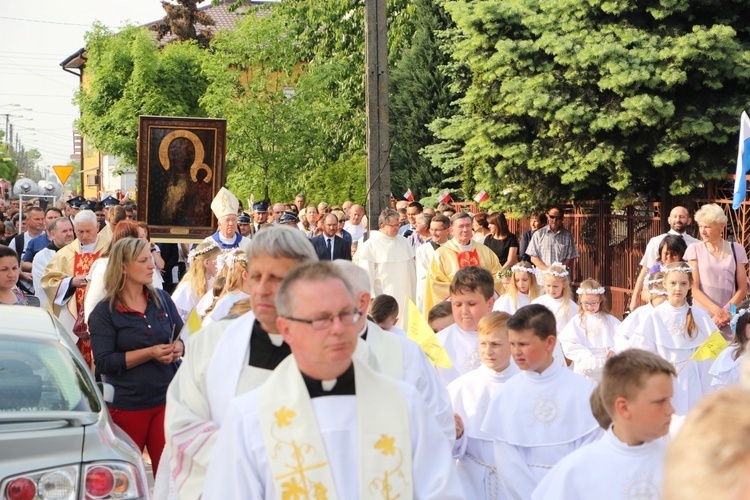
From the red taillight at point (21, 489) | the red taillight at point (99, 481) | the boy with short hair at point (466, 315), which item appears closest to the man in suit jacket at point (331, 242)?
the boy with short hair at point (466, 315)

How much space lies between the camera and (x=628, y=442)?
434 centimetres

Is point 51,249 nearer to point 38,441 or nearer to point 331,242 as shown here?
point 331,242

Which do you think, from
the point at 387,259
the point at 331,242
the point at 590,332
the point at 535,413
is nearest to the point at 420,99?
the point at 331,242

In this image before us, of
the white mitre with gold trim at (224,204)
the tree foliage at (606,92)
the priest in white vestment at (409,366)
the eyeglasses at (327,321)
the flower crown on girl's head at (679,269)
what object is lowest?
the priest in white vestment at (409,366)

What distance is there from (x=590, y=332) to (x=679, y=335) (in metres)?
0.82

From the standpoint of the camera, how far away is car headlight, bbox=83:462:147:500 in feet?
16.3

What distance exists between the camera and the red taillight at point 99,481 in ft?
16.3

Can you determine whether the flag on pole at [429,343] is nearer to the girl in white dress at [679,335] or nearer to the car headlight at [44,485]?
the car headlight at [44,485]

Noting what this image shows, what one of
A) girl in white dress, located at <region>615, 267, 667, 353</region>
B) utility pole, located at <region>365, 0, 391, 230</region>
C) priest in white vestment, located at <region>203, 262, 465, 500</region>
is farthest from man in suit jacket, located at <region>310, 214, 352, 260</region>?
priest in white vestment, located at <region>203, 262, 465, 500</region>

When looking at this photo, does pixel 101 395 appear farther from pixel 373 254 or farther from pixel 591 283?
pixel 373 254

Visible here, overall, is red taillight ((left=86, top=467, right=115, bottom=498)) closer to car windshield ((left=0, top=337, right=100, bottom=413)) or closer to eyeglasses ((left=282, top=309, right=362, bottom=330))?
car windshield ((left=0, top=337, right=100, bottom=413))

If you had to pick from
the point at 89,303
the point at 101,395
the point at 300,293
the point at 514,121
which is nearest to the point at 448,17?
the point at 514,121

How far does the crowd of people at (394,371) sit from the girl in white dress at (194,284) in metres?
0.03

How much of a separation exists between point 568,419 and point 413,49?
95.9 feet
